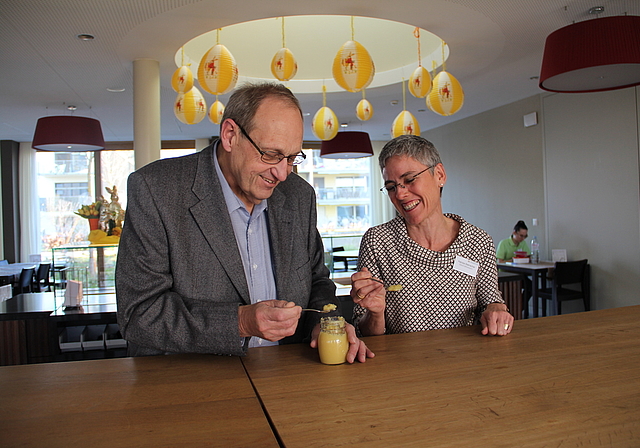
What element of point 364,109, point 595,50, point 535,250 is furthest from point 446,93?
point 535,250

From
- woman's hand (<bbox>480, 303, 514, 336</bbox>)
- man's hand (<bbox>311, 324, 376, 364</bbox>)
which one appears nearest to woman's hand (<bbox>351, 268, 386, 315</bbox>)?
man's hand (<bbox>311, 324, 376, 364</bbox>)

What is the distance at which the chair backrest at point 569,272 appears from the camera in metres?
6.43

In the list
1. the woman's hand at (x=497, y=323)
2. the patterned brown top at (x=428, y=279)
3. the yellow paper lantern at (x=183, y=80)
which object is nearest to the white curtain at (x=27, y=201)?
the yellow paper lantern at (x=183, y=80)

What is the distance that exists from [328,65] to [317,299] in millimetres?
6132

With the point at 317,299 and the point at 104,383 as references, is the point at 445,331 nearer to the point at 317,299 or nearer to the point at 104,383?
the point at 317,299

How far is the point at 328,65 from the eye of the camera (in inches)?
289

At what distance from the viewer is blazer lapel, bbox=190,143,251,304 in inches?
62.1

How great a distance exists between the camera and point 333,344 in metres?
1.40

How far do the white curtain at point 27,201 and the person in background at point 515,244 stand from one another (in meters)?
9.91

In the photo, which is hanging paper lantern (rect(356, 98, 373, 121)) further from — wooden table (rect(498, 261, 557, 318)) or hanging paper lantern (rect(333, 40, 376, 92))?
wooden table (rect(498, 261, 557, 318))

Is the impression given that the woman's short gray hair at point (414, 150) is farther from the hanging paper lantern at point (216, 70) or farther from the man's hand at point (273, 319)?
the hanging paper lantern at point (216, 70)

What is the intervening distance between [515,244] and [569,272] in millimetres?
1078

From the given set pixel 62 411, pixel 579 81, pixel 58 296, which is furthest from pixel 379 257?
pixel 58 296

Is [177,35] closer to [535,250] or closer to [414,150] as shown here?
[414,150]
